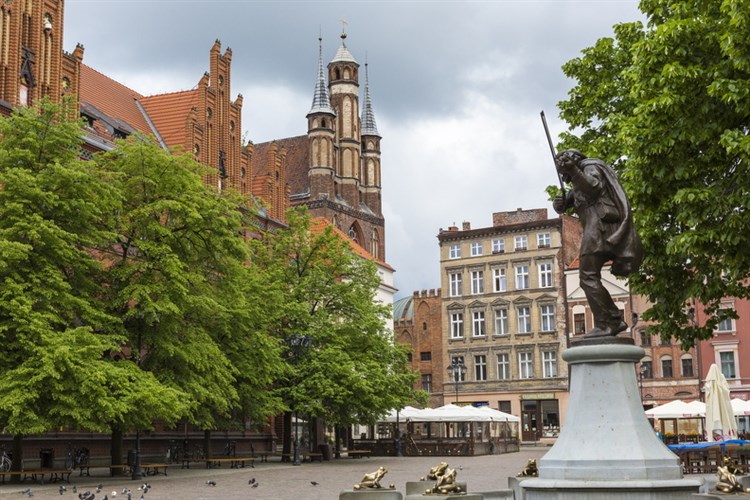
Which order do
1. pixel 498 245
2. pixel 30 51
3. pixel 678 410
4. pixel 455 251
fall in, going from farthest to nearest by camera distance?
pixel 455 251
pixel 498 245
pixel 678 410
pixel 30 51

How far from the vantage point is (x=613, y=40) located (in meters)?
23.2

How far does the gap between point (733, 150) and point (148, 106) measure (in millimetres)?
37533

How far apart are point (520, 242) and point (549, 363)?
28.5 ft

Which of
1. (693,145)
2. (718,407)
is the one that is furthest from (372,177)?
(693,145)

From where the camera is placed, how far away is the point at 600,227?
1211 centimetres

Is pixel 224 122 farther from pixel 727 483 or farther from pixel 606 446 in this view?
pixel 606 446

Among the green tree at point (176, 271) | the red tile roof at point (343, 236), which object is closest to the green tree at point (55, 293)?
the green tree at point (176, 271)

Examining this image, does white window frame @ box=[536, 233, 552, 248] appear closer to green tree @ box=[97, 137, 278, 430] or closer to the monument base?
green tree @ box=[97, 137, 278, 430]

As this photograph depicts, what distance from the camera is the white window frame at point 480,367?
67375 millimetres

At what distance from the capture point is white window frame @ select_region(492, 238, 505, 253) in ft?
224

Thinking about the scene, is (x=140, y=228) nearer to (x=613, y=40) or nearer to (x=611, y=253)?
(x=613, y=40)

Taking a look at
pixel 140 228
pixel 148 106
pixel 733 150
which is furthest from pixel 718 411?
pixel 148 106

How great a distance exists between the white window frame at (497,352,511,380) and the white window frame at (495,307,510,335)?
1.57 meters

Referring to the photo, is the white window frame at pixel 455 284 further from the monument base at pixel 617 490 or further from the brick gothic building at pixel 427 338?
the monument base at pixel 617 490
